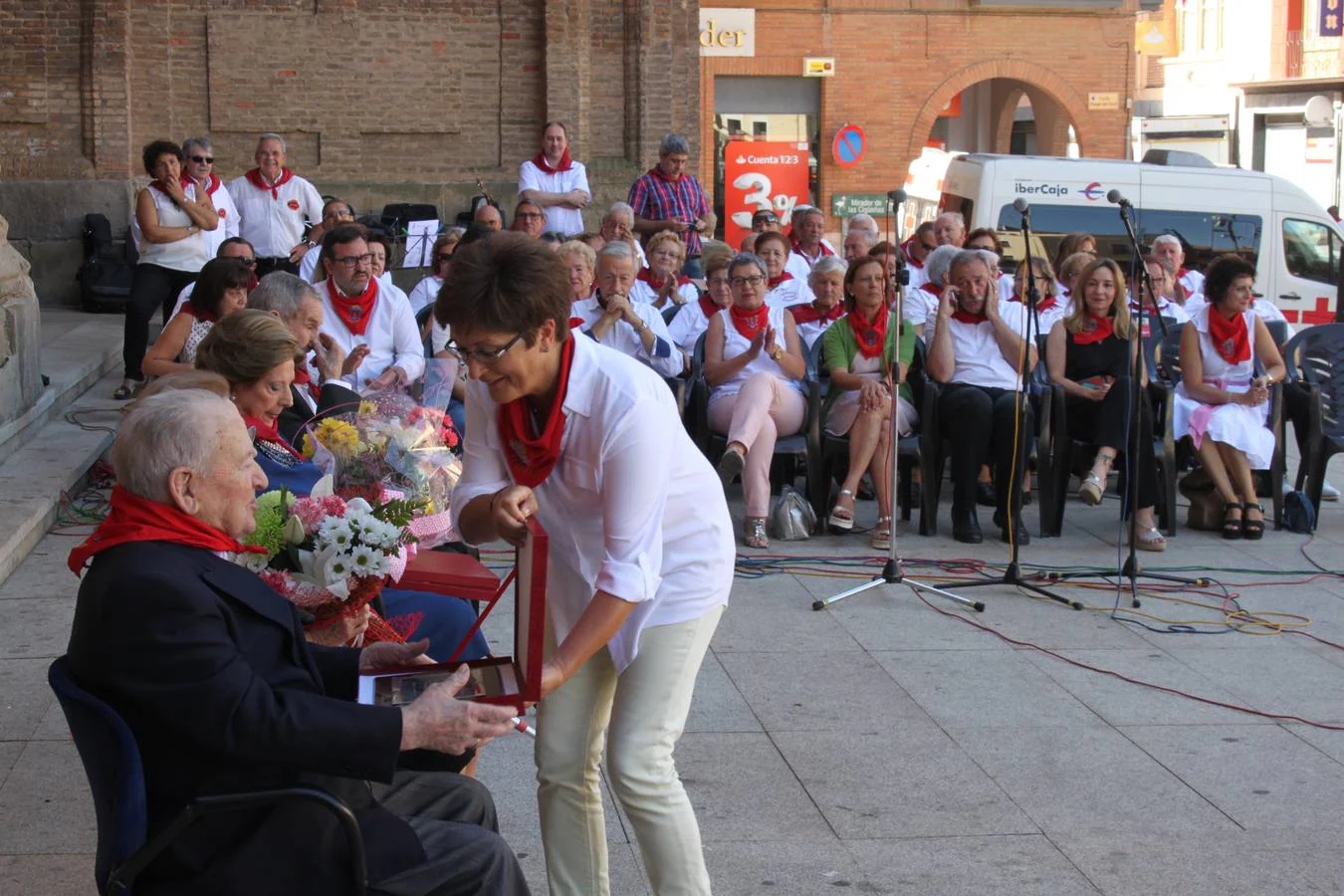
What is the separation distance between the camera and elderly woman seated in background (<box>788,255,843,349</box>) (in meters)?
9.85

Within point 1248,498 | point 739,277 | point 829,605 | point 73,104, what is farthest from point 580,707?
point 73,104

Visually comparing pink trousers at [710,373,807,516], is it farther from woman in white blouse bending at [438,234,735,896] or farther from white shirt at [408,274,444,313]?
woman in white blouse bending at [438,234,735,896]

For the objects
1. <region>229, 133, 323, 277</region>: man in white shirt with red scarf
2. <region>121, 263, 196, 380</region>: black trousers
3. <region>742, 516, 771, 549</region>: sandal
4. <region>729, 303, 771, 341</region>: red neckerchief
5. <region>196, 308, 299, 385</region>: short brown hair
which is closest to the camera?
<region>196, 308, 299, 385</region>: short brown hair

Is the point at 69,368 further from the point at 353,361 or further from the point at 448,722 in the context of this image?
the point at 448,722

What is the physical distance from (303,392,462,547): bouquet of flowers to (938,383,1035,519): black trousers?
444 cm

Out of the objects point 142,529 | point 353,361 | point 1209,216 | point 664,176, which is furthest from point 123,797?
point 1209,216

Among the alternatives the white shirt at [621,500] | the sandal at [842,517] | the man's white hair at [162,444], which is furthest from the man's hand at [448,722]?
the sandal at [842,517]

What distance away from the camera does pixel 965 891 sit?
4.21m

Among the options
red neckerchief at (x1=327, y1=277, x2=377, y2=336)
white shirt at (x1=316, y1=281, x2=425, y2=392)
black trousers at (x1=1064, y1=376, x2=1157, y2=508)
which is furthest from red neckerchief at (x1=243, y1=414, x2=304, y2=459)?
black trousers at (x1=1064, y1=376, x2=1157, y2=508)

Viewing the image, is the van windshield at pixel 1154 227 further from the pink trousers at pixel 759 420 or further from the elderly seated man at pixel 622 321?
the pink trousers at pixel 759 420

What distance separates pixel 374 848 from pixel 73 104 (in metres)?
15.0

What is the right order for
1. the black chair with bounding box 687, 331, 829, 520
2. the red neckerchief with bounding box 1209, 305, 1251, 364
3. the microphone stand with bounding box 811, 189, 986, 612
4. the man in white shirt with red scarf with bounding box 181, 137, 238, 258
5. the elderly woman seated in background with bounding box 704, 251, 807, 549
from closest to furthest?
1. the microphone stand with bounding box 811, 189, 986, 612
2. the elderly woman seated in background with bounding box 704, 251, 807, 549
3. the black chair with bounding box 687, 331, 829, 520
4. the red neckerchief with bounding box 1209, 305, 1251, 364
5. the man in white shirt with red scarf with bounding box 181, 137, 238, 258

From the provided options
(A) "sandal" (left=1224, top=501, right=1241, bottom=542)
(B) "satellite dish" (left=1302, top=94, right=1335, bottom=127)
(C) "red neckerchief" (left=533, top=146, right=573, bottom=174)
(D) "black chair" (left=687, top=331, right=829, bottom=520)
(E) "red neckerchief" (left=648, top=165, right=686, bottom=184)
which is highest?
(B) "satellite dish" (left=1302, top=94, right=1335, bottom=127)

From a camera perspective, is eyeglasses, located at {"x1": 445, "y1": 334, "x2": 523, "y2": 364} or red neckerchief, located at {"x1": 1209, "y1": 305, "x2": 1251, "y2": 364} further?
red neckerchief, located at {"x1": 1209, "y1": 305, "x2": 1251, "y2": 364}
